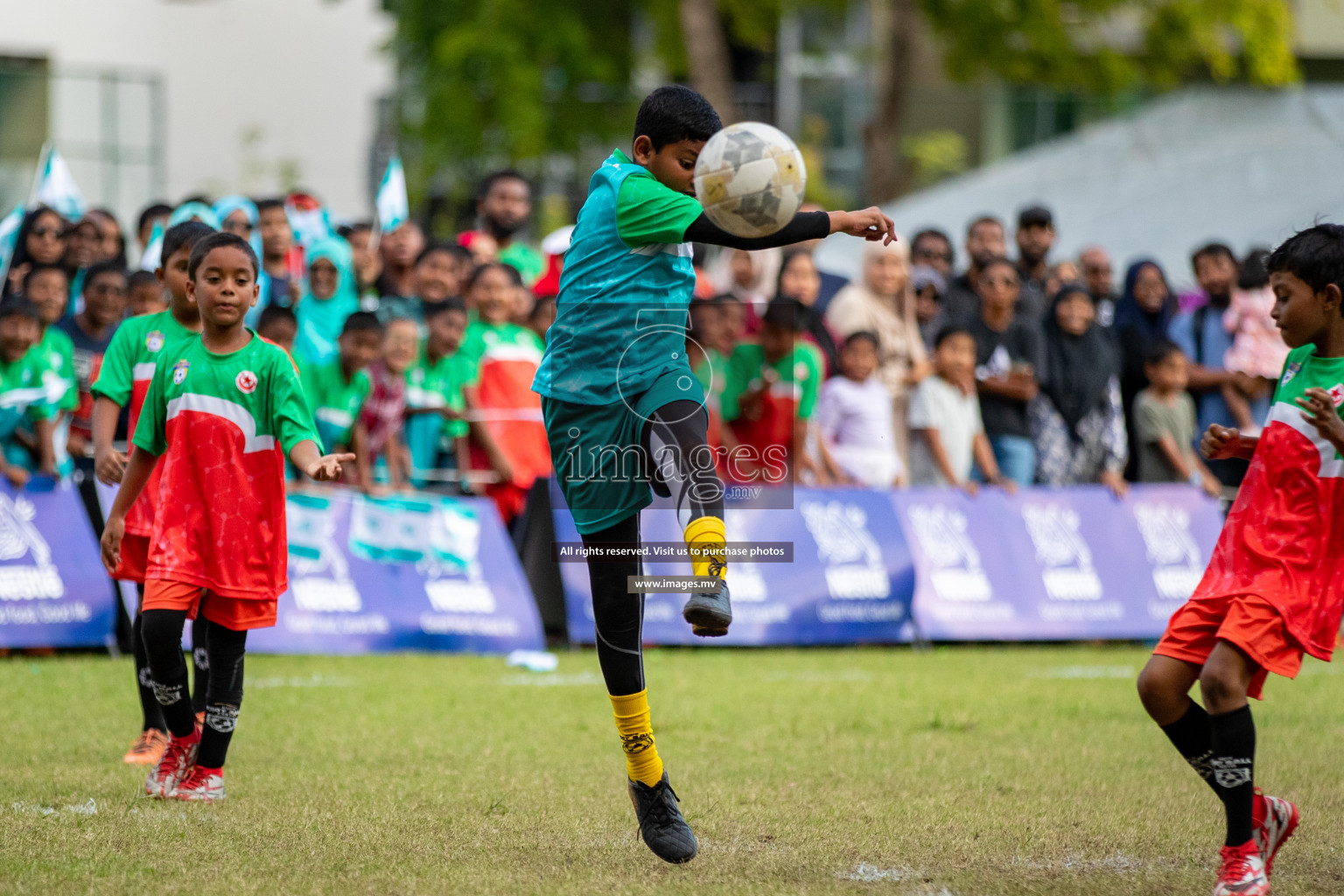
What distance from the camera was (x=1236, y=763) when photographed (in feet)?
15.8

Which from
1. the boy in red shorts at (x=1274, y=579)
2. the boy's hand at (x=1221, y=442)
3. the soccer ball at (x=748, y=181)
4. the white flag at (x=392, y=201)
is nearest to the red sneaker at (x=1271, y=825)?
the boy in red shorts at (x=1274, y=579)

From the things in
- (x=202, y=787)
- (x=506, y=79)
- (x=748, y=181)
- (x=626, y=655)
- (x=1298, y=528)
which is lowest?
(x=202, y=787)

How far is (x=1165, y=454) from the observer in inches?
484

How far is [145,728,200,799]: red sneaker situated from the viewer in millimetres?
5891

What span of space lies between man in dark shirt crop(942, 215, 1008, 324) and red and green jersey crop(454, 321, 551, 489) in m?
3.31

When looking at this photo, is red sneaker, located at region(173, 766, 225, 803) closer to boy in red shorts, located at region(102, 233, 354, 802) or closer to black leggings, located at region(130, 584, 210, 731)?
boy in red shorts, located at region(102, 233, 354, 802)

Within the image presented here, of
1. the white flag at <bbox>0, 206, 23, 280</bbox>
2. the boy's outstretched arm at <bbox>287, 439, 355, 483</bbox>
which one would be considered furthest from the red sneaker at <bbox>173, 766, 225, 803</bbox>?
the white flag at <bbox>0, 206, 23, 280</bbox>

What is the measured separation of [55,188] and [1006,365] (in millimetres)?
7395

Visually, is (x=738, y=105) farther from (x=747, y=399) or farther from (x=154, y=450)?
(x=154, y=450)

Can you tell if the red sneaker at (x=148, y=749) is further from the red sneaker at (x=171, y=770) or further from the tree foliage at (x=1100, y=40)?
the tree foliage at (x=1100, y=40)

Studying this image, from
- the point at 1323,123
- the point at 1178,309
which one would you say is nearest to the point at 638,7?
the point at 1323,123

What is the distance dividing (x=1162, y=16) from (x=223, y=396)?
69.4 feet

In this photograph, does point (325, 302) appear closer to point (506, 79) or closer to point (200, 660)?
point (200, 660)

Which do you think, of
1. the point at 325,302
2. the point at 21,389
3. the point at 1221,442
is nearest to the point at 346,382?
the point at 325,302
